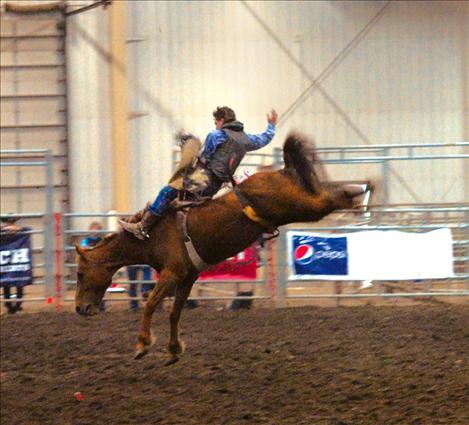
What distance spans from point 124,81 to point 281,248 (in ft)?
20.1

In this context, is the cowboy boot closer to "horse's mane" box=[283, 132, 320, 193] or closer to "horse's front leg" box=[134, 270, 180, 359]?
"horse's front leg" box=[134, 270, 180, 359]

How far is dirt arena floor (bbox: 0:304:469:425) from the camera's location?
25.6ft

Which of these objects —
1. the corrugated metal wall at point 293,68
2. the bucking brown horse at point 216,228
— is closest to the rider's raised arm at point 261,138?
the bucking brown horse at point 216,228

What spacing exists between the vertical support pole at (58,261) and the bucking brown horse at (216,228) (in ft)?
15.4

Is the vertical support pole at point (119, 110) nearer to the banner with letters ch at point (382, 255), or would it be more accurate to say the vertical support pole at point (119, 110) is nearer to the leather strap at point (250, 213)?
the banner with letters ch at point (382, 255)

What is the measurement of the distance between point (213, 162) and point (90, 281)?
1435 mm

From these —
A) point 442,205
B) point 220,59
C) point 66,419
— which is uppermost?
point 220,59

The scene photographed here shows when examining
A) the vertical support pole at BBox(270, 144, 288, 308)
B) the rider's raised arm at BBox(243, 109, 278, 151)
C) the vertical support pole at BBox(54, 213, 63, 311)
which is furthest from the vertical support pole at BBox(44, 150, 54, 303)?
the rider's raised arm at BBox(243, 109, 278, 151)

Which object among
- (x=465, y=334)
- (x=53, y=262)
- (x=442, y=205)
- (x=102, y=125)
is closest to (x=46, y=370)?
(x=53, y=262)

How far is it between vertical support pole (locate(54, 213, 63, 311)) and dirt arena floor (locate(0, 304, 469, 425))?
2.28 feet

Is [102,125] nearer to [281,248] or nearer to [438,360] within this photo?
[281,248]

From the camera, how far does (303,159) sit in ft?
24.0

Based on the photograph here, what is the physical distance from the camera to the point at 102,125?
1748cm

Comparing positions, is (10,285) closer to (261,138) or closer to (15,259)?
(15,259)
